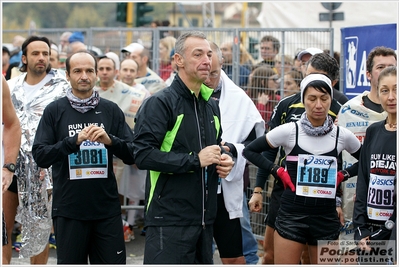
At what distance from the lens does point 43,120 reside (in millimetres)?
6152

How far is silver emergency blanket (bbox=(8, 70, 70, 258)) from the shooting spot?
7094 mm

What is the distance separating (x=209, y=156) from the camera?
4.84 meters

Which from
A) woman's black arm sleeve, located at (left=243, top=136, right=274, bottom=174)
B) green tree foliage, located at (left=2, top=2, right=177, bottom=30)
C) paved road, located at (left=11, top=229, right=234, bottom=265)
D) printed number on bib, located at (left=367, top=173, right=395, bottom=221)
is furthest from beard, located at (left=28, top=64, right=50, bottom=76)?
green tree foliage, located at (left=2, top=2, right=177, bottom=30)

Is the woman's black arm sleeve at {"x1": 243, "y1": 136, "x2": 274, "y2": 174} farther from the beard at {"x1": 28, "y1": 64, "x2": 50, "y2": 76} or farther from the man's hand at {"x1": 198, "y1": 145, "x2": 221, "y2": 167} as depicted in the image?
the beard at {"x1": 28, "y1": 64, "x2": 50, "y2": 76}

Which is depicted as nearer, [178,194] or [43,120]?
[178,194]

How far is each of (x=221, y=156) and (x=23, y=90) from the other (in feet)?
9.99

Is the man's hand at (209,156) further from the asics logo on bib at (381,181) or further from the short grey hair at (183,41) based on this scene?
the asics logo on bib at (381,181)

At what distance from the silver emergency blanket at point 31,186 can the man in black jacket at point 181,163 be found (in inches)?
90.3

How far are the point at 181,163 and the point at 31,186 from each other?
8.96ft

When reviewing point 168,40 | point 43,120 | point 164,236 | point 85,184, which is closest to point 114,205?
point 85,184

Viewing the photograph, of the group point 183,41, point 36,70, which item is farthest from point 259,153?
point 36,70

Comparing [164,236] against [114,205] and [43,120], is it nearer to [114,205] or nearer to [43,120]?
[114,205]

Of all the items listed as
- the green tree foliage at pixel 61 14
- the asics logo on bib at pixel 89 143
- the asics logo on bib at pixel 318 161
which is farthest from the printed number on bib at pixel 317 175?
the green tree foliage at pixel 61 14

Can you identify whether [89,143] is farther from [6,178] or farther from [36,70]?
[36,70]
